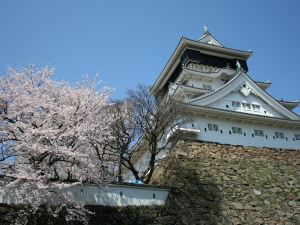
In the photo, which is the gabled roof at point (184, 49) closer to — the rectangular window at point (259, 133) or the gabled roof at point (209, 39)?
the gabled roof at point (209, 39)

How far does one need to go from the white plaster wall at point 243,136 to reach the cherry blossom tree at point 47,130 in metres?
6.87

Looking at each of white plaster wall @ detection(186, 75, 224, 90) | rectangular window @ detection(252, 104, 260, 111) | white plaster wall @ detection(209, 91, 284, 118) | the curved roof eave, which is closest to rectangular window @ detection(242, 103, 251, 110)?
white plaster wall @ detection(209, 91, 284, 118)

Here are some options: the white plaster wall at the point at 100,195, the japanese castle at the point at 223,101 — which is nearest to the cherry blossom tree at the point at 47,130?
the white plaster wall at the point at 100,195

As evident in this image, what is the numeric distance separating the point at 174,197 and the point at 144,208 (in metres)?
1.49

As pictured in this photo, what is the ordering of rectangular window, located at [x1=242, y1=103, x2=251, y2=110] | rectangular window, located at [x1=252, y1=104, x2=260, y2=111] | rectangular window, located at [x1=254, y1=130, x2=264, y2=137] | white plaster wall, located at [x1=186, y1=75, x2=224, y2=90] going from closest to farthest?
1. rectangular window, located at [x1=254, y1=130, x2=264, y2=137]
2. rectangular window, located at [x1=242, y1=103, x2=251, y2=110]
3. rectangular window, located at [x1=252, y1=104, x2=260, y2=111]
4. white plaster wall, located at [x1=186, y1=75, x2=224, y2=90]

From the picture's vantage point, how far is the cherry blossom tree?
10.3m

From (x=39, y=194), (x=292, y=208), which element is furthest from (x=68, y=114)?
(x=292, y=208)

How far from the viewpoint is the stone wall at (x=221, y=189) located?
11930mm

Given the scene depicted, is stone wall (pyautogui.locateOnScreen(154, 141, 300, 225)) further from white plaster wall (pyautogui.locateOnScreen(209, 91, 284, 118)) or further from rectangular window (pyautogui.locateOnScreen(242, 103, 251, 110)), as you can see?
rectangular window (pyautogui.locateOnScreen(242, 103, 251, 110))

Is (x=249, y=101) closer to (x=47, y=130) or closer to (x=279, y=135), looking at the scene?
(x=279, y=135)

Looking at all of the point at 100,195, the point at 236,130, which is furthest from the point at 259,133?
the point at 100,195

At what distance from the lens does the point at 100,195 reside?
11547 millimetres

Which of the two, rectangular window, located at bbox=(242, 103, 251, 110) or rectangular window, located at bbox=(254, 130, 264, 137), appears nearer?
rectangular window, located at bbox=(254, 130, 264, 137)

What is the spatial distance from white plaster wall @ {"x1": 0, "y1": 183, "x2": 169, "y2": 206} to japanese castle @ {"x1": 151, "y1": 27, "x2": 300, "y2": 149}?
18.3 ft
